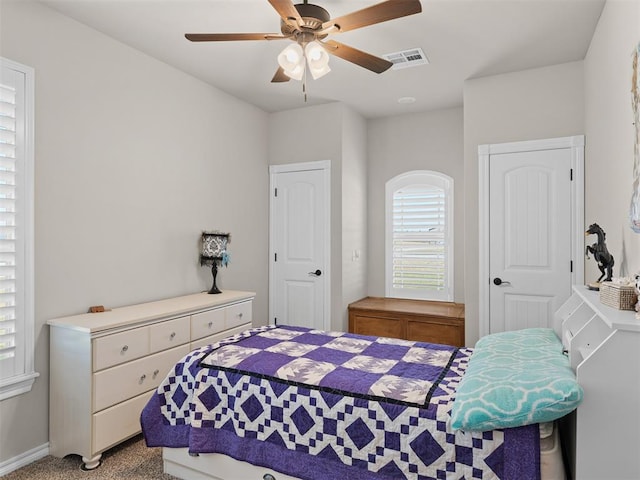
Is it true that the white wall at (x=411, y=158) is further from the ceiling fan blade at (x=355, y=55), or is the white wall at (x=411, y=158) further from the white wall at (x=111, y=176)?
the ceiling fan blade at (x=355, y=55)

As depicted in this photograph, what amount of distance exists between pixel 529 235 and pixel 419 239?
1.44 meters

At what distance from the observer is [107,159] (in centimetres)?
301

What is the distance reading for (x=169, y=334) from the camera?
9.60 ft

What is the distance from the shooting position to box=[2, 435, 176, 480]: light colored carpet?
7.75 ft

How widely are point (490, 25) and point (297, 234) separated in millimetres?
2715

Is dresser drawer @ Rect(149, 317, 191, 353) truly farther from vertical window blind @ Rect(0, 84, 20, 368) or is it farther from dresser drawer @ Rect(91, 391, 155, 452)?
vertical window blind @ Rect(0, 84, 20, 368)

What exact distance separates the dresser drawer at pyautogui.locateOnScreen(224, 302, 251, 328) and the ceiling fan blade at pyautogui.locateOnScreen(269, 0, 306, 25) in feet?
7.45

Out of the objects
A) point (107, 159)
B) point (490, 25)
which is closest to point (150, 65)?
point (107, 159)

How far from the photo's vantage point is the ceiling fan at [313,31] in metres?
2.04

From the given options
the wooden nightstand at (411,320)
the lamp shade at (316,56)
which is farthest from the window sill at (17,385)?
the wooden nightstand at (411,320)

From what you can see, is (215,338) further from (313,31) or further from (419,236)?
(419,236)

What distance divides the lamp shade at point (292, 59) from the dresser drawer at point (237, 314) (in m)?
2.02

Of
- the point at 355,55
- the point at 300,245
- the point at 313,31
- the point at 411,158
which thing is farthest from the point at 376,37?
the point at 300,245

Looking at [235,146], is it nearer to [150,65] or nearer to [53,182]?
[150,65]
